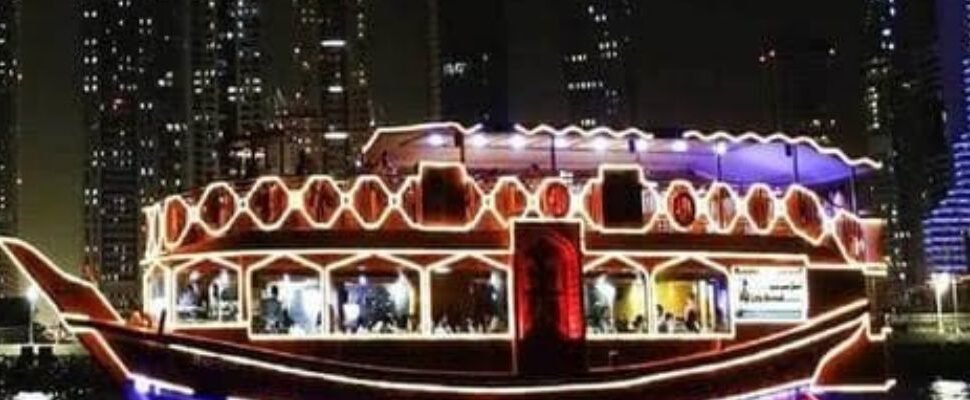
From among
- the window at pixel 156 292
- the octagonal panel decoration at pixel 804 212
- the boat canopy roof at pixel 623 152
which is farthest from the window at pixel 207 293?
the octagonal panel decoration at pixel 804 212

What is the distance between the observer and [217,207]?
58.9 feet

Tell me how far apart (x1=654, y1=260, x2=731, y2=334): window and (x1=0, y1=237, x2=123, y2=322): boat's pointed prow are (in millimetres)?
7566

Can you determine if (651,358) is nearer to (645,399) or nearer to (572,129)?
(645,399)

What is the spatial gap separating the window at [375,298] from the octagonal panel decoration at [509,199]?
1.40m

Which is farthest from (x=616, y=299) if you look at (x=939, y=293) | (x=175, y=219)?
(x=939, y=293)

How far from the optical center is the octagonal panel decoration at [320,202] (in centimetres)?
1753

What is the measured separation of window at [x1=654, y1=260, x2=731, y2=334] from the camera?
1944cm

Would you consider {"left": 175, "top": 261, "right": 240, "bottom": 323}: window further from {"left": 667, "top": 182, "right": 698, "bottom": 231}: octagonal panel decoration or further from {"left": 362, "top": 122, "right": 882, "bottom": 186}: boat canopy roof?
{"left": 667, "top": 182, "right": 698, "bottom": 231}: octagonal panel decoration

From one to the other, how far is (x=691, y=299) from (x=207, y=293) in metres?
6.99

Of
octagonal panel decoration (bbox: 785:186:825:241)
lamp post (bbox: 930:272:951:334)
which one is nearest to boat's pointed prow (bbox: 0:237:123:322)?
octagonal panel decoration (bbox: 785:186:825:241)

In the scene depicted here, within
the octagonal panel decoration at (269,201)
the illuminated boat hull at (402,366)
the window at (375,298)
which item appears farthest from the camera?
the window at (375,298)

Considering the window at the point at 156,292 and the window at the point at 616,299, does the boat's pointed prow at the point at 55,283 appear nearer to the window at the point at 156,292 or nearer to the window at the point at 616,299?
the window at the point at 156,292

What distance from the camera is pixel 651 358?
1889 cm

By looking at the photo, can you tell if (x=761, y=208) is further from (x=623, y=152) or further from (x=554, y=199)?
(x=554, y=199)
